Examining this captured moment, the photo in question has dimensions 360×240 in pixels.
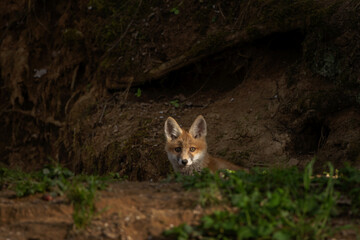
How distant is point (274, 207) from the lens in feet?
10.9

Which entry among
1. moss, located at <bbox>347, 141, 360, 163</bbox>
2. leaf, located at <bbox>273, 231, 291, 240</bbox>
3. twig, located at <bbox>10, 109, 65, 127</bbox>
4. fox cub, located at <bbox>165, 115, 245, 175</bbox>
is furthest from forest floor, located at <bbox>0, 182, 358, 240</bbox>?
twig, located at <bbox>10, 109, 65, 127</bbox>

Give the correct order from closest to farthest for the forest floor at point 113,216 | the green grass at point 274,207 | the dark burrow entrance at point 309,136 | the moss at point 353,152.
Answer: the green grass at point 274,207 → the forest floor at point 113,216 → the moss at point 353,152 → the dark burrow entrance at point 309,136

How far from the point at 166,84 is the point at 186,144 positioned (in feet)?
8.67

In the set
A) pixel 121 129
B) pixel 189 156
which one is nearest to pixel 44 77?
pixel 121 129

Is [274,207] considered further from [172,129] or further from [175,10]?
[175,10]

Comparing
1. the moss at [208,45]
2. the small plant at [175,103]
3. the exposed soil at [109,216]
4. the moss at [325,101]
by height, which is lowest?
the exposed soil at [109,216]

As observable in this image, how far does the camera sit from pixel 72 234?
339cm

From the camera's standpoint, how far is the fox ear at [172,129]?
6.79 metres

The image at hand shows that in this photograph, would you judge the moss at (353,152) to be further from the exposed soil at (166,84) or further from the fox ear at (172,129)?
the fox ear at (172,129)

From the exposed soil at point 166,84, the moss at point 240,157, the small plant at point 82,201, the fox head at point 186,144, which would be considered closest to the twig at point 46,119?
the exposed soil at point 166,84

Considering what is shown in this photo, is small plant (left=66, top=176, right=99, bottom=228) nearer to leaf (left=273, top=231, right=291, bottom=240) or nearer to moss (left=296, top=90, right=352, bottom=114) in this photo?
leaf (left=273, top=231, right=291, bottom=240)

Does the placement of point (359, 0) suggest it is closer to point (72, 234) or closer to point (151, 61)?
Answer: point (151, 61)

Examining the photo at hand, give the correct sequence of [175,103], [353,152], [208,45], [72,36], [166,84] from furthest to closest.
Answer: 1. [72,36]
2. [166,84]
3. [175,103]
4. [208,45]
5. [353,152]

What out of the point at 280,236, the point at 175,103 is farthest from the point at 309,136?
the point at 280,236
